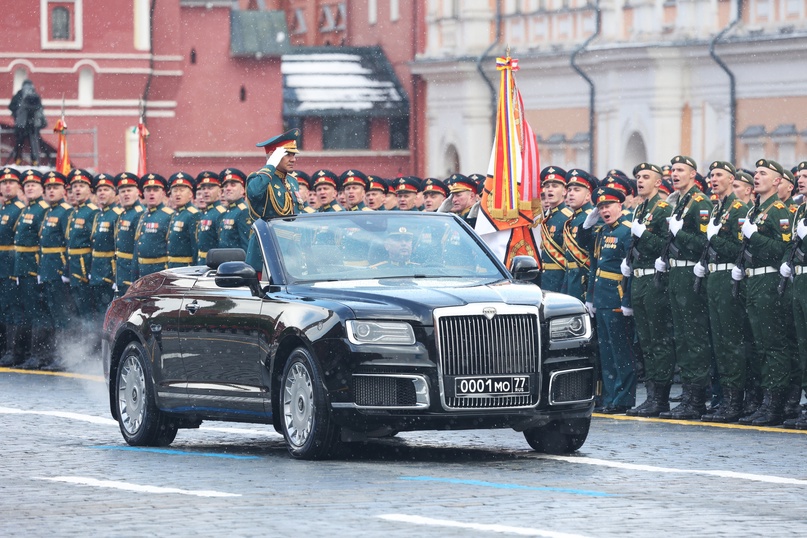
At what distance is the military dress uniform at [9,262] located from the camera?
25000 millimetres

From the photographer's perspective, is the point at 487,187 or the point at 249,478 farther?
the point at 487,187

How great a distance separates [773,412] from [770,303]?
2.64 feet

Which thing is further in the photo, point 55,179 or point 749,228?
point 55,179

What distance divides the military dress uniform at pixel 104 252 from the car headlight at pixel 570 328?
10305mm

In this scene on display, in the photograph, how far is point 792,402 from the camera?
17.4m

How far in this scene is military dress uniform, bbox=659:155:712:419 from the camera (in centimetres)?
1783

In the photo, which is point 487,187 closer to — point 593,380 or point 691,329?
point 691,329

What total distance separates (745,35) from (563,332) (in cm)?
3271

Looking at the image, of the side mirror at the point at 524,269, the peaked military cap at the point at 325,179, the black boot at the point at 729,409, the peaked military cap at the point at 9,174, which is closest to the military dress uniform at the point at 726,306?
Result: the black boot at the point at 729,409

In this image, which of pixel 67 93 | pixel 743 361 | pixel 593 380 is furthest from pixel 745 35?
pixel 593 380

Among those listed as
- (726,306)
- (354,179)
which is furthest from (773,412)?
(354,179)

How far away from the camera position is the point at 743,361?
58.3ft

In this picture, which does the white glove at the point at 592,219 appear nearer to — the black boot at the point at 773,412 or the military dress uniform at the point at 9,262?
the black boot at the point at 773,412

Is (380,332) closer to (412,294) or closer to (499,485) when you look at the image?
(412,294)
